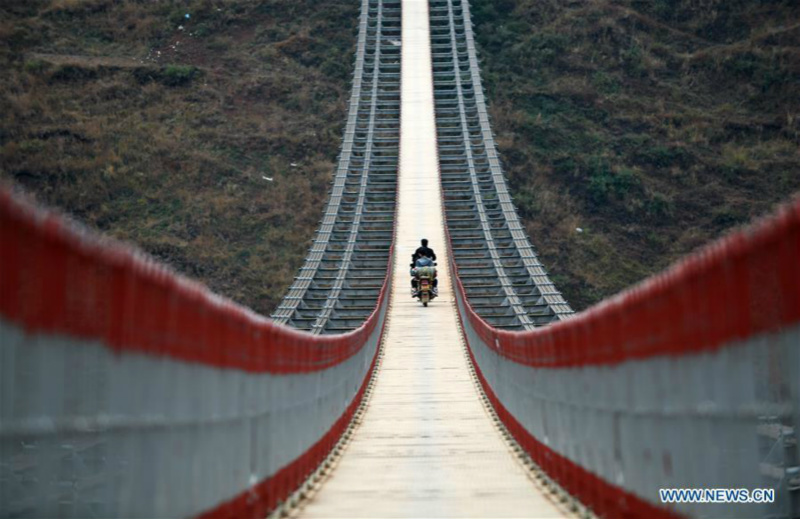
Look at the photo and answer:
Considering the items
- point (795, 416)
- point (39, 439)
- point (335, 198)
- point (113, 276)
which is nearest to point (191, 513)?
point (113, 276)

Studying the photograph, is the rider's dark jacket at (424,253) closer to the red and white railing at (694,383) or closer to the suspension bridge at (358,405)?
the suspension bridge at (358,405)

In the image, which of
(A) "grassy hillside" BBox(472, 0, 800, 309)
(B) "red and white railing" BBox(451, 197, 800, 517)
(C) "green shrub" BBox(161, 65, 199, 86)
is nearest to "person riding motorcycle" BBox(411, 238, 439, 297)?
(A) "grassy hillside" BBox(472, 0, 800, 309)

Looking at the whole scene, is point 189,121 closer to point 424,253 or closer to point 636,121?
point 636,121

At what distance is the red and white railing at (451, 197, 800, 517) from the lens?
5664mm

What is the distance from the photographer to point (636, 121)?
2589 inches

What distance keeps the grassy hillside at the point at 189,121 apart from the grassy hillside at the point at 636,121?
30.7 feet

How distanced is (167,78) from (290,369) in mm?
59842

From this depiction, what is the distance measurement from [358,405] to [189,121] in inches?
1832

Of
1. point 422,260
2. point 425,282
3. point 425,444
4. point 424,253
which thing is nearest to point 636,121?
point 424,253

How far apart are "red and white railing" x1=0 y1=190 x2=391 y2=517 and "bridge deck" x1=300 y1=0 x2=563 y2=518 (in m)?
1.61

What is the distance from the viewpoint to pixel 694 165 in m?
61.2

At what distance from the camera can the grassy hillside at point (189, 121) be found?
52.5 metres

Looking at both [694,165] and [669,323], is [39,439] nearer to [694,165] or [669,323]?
[669,323]

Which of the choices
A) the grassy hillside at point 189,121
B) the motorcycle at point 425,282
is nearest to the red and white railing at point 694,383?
the motorcycle at point 425,282
